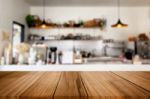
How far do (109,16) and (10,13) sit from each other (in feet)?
11.1

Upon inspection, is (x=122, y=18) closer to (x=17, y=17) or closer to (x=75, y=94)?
(x=17, y=17)

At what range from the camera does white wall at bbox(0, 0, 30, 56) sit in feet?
12.1

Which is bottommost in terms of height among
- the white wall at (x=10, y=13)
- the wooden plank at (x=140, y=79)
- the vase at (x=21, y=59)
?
the vase at (x=21, y=59)

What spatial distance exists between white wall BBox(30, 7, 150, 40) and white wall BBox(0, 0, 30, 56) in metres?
0.91

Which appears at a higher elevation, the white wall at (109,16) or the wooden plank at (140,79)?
the white wall at (109,16)

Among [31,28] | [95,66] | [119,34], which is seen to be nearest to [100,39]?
[119,34]

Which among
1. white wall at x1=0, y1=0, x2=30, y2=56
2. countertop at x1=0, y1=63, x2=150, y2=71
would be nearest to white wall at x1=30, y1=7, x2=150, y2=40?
white wall at x1=0, y1=0, x2=30, y2=56

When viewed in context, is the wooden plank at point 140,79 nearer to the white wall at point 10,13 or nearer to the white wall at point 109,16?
the white wall at point 10,13

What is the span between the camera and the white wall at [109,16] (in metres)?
6.11

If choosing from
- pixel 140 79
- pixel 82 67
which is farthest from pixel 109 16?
pixel 140 79

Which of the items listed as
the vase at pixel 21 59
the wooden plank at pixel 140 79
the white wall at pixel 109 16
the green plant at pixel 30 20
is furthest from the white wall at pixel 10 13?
the wooden plank at pixel 140 79

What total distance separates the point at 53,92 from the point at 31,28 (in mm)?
5785

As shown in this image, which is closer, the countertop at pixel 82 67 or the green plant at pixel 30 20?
the countertop at pixel 82 67

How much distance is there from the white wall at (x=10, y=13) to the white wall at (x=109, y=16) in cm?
91
